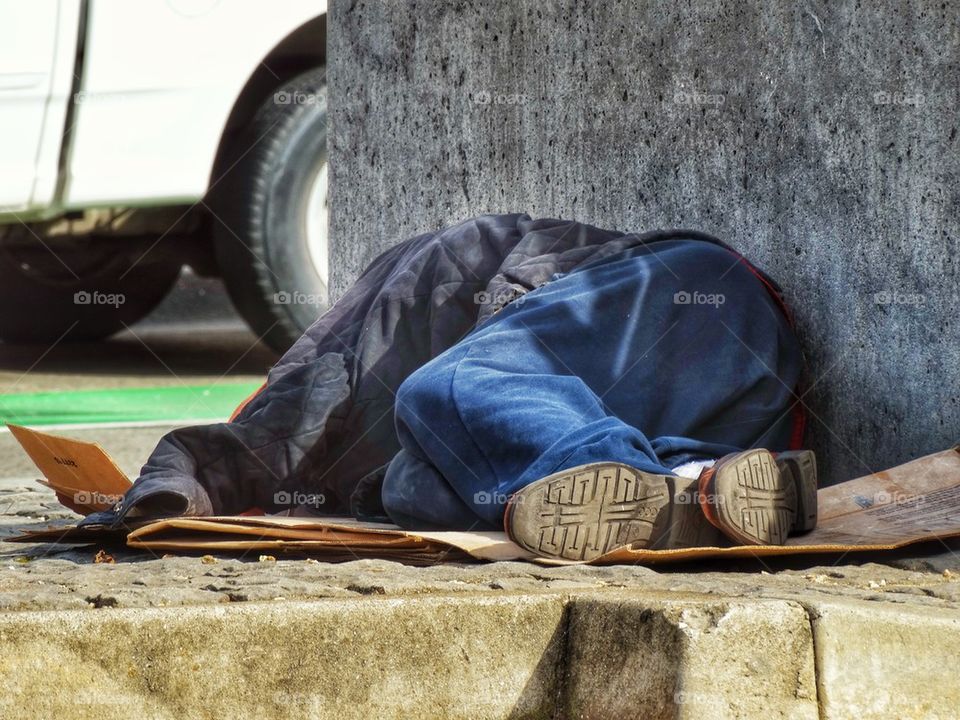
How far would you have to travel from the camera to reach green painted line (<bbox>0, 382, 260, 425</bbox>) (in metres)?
5.75

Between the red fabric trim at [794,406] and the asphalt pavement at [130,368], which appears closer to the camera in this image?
the red fabric trim at [794,406]

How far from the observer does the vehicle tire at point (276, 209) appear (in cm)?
618

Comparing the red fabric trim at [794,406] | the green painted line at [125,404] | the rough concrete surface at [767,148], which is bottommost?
the green painted line at [125,404]

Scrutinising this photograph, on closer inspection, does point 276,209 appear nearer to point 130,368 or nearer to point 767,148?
point 130,368

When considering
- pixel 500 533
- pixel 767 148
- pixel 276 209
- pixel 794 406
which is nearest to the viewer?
pixel 500 533

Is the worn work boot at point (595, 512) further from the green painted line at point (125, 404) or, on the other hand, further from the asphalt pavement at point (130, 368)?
the green painted line at point (125, 404)

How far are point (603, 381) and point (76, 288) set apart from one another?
5.06 metres

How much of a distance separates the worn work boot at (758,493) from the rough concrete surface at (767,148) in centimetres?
48

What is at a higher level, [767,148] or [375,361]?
[767,148]

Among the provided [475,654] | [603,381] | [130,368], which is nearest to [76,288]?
[130,368]

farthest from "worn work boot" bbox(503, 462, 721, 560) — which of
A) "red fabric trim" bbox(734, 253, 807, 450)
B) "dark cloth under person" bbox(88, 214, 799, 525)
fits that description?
"red fabric trim" bbox(734, 253, 807, 450)

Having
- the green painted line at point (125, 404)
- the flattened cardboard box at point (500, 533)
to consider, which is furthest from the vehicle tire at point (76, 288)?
the flattened cardboard box at point (500, 533)

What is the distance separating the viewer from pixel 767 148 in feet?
10.8

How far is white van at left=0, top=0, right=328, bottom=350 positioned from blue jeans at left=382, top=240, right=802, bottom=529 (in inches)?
130
